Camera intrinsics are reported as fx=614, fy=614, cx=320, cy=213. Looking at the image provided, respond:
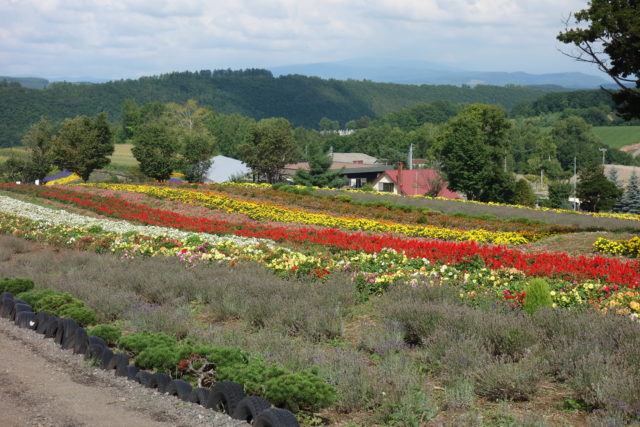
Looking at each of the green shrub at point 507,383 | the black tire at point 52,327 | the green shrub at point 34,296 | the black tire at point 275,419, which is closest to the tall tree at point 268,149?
the green shrub at point 34,296

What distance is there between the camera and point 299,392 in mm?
5371

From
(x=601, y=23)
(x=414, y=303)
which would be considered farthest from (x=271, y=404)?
(x=601, y=23)

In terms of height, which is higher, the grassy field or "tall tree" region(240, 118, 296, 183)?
"tall tree" region(240, 118, 296, 183)

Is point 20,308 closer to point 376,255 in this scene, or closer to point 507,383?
point 376,255

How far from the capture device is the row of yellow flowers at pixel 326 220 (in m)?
20.9

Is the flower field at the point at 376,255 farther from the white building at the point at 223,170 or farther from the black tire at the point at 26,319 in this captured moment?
the white building at the point at 223,170

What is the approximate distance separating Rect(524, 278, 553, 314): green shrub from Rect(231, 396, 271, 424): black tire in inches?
159

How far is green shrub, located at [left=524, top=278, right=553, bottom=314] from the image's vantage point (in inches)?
309

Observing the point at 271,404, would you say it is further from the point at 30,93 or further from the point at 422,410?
the point at 30,93

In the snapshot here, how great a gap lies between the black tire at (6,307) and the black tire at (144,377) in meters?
4.11

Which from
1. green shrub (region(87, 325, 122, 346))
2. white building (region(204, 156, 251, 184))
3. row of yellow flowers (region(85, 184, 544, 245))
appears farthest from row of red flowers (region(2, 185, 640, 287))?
white building (region(204, 156, 251, 184))

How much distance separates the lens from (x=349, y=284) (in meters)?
9.79

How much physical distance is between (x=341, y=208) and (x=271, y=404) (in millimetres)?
25258

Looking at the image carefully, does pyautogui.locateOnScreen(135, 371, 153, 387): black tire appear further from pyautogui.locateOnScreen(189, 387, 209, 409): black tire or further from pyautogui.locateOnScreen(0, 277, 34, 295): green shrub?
pyautogui.locateOnScreen(0, 277, 34, 295): green shrub
